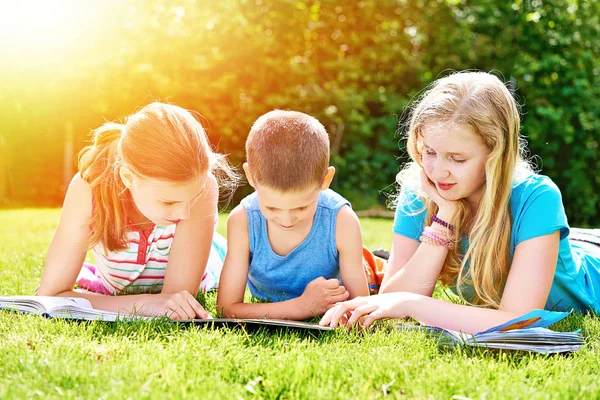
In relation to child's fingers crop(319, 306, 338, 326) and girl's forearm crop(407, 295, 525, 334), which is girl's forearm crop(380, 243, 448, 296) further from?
child's fingers crop(319, 306, 338, 326)

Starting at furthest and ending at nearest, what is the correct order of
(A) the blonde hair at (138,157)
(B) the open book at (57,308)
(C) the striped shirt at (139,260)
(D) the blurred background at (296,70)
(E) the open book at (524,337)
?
(D) the blurred background at (296,70), (C) the striped shirt at (139,260), (A) the blonde hair at (138,157), (B) the open book at (57,308), (E) the open book at (524,337)

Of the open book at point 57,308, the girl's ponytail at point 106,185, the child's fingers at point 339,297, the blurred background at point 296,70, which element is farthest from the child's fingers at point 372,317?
the blurred background at point 296,70

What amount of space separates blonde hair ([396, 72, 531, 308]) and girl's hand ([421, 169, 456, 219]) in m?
0.04

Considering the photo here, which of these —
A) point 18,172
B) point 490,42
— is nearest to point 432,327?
point 490,42

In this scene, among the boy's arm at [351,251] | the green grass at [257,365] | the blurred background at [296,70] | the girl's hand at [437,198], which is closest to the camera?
the green grass at [257,365]

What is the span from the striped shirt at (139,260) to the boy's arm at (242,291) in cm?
40

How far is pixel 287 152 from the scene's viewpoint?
9.61 feet

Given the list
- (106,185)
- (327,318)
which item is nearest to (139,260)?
(106,185)

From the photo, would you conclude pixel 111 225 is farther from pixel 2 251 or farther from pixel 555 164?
pixel 555 164

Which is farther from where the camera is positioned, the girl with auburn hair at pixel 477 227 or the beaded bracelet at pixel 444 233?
the beaded bracelet at pixel 444 233

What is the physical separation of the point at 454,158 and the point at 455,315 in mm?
717

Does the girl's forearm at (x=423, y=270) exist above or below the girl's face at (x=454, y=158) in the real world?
below

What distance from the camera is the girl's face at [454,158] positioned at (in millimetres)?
2977

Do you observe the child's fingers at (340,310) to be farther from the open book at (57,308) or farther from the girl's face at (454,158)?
the open book at (57,308)
